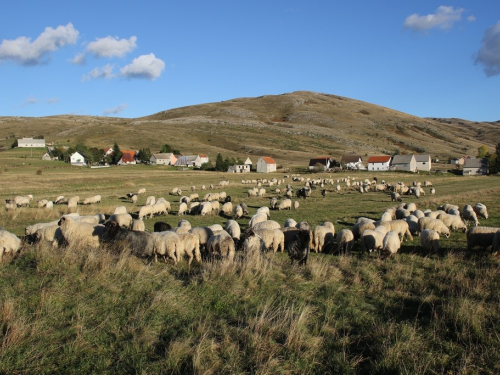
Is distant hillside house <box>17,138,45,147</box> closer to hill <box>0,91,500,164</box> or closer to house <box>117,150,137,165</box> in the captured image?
hill <box>0,91,500,164</box>

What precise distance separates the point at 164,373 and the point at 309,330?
97.4 inches

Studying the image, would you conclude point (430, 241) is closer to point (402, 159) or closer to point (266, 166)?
point (266, 166)

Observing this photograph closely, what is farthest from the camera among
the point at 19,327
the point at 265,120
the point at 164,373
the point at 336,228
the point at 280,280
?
the point at 265,120

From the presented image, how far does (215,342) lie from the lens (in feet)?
17.7

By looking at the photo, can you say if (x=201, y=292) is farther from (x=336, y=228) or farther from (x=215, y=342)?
(x=336, y=228)

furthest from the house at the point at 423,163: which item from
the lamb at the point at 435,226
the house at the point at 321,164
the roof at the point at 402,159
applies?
the lamb at the point at 435,226

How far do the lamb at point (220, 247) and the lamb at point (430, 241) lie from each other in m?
7.06

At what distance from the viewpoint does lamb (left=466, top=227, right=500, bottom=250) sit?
38.7 feet

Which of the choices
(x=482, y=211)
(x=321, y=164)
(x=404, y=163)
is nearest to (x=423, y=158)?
(x=404, y=163)

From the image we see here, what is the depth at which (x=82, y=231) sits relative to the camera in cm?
1196

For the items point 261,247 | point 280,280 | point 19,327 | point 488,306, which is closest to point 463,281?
point 488,306

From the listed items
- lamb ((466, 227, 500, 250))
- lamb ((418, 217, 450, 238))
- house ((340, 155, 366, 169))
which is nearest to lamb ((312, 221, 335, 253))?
lamb ((418, 217, 450, 238))

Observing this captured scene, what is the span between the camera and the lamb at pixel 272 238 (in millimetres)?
12523

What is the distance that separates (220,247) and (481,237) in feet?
29.5
